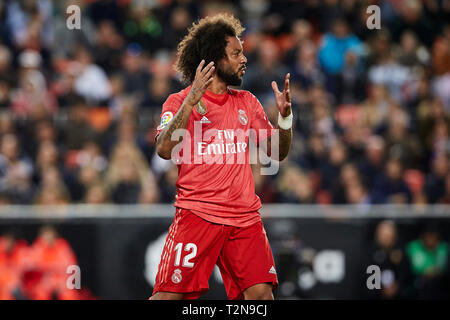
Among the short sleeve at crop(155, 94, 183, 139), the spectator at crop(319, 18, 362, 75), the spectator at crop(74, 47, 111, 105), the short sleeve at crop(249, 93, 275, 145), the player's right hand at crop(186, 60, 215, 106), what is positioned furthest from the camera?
the spectator at crop(319, 18, 362, 75)

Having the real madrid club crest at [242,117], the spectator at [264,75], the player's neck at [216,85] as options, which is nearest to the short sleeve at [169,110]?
the player's neck at [216,85]

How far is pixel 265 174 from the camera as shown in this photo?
10344 mm

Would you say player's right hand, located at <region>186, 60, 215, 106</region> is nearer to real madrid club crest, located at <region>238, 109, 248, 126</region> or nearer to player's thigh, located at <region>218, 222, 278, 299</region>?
real madrid club crest, located at <region>238, 109, 248, 126</region>

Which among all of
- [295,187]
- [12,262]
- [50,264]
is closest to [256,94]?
[295,187]

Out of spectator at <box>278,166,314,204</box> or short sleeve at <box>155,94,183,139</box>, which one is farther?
spectator at <box>278,166,314,204</box>

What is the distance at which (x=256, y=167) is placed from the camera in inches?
408

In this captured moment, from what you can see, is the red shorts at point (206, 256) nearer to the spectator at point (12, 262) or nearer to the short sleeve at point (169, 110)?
the short sleeve at point (169, 110)

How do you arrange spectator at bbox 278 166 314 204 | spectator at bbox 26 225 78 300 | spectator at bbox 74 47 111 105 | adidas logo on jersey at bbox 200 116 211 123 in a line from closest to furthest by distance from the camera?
1. adidas logo on jersey at bbox 200 116 211 123
2. spectator at bbox 26 225 78 300
3. spectator at bbox 278 166 314 204
4. spectator at bbox 74 47 111 105

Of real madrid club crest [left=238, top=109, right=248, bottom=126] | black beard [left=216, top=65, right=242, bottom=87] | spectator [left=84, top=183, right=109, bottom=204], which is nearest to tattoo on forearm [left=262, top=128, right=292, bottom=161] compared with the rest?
real madrid club crest [left=238, top=109, right=248, bottom=126]

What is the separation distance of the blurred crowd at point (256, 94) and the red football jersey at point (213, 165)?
472cm

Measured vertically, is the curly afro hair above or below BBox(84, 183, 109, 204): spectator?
above

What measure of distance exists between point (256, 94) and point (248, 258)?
6258 mm

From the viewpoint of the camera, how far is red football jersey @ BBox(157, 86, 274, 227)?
214 inches

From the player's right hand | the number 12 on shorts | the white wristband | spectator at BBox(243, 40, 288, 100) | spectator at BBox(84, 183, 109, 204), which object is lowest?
spectator at BBox(84, 183, 109, 204)
